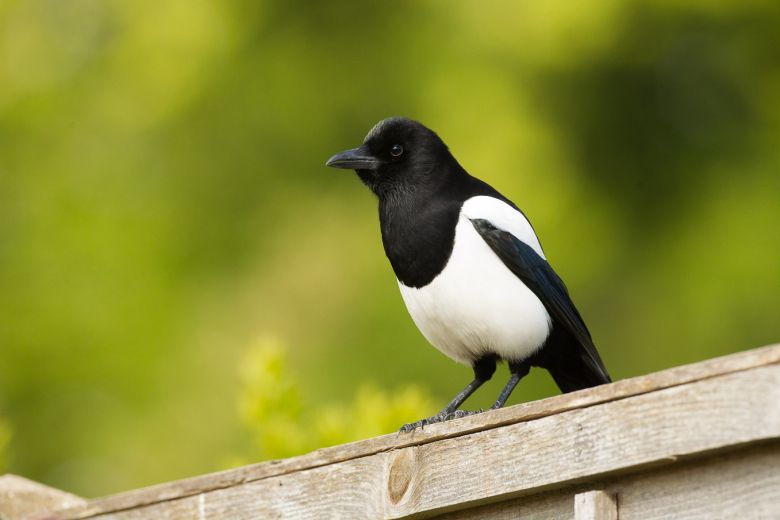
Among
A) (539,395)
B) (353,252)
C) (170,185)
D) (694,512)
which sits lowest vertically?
(694,512)

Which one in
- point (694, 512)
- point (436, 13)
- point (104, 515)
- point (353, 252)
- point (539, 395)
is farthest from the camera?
point (436, 13)

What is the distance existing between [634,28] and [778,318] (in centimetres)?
174

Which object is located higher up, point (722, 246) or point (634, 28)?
point (634, 28)

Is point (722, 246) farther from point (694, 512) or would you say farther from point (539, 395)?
point (694, 512)

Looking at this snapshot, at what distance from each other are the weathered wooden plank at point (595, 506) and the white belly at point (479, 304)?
88cm

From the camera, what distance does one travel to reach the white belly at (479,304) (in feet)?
10.7

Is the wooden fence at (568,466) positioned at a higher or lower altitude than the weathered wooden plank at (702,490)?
higher

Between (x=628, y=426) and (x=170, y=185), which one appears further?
(x=170, y=185)

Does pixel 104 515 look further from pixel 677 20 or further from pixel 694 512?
pixel 677 20

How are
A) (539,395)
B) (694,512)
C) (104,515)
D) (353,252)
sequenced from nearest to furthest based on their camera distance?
(694,512) < (104,515) < (539,395) < (353,252)

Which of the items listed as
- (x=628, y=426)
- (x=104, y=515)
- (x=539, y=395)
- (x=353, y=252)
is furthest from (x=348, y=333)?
(x=628, y=426)

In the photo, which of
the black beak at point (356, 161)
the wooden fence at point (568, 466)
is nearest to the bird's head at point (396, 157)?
the black beak at point (356, 161)

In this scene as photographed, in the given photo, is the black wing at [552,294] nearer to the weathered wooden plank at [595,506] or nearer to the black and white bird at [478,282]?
the black and white bird at [478,282]

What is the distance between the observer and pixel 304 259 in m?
7.39
